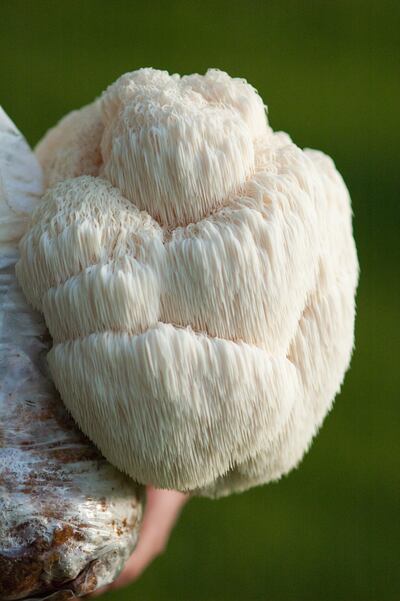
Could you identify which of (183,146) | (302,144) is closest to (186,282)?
(183,146)

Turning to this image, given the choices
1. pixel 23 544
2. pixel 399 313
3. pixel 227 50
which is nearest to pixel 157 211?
pixel 23 544

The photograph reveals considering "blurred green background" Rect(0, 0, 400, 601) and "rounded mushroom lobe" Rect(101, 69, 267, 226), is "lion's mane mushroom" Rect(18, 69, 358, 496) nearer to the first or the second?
"rounded mushroom lobe" Rect(101, 69, 267, 226)

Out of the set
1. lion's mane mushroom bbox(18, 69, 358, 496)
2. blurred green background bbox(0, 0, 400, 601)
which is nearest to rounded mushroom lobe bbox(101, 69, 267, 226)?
lion's mane mushroom bbox(18, 69, 358, 496)

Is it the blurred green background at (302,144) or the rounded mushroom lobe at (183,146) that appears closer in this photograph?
the rounded mushroom lobe at (183,146)

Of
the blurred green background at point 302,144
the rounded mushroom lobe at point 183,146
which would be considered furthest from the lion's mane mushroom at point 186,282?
the blurred green background at point 302,144

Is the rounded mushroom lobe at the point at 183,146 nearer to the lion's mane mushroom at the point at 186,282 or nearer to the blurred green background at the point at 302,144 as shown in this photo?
the lion's mane mushroom at the point at 186,282

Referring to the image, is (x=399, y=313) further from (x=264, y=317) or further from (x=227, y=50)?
(x=264, y=317)
